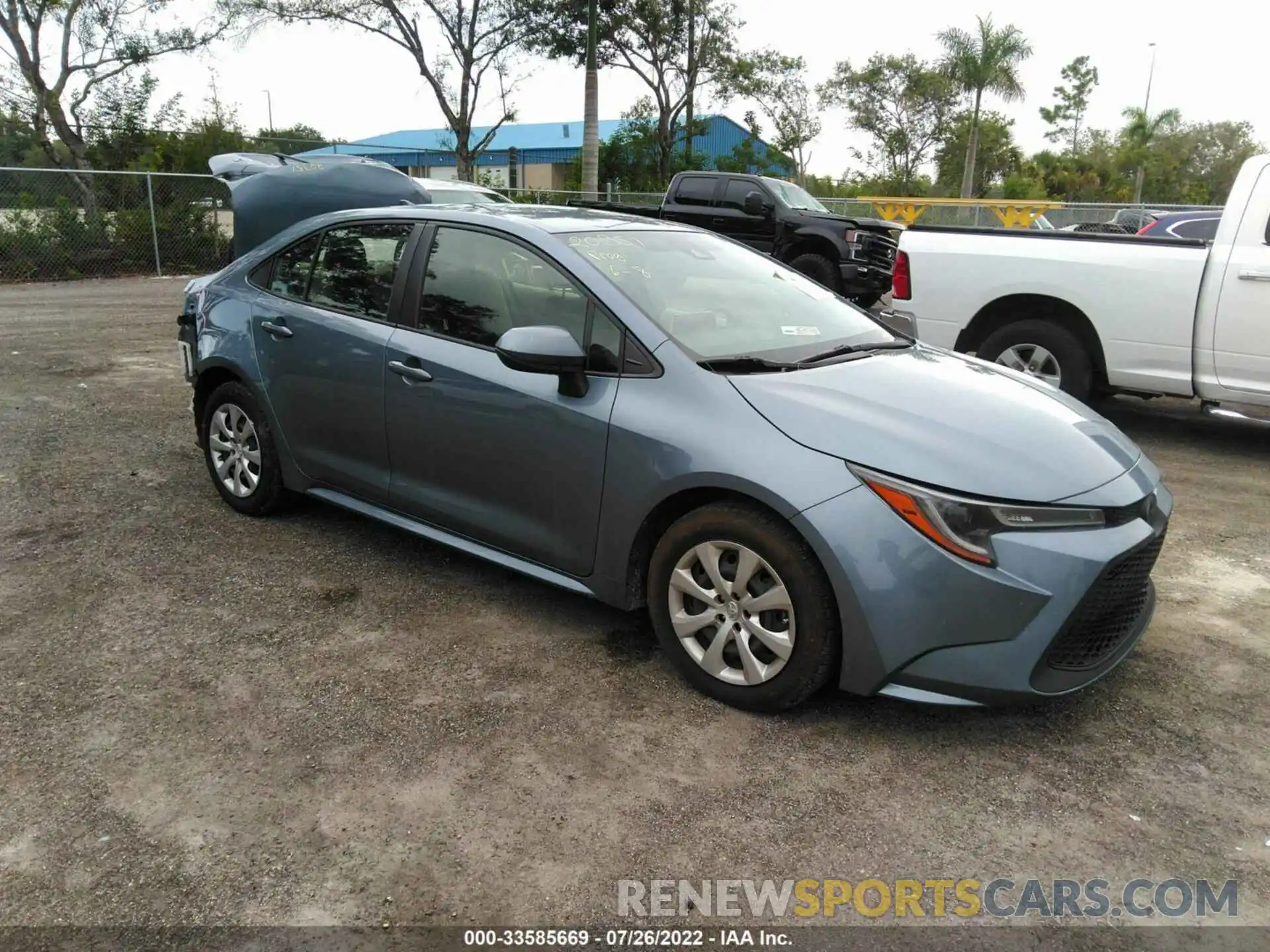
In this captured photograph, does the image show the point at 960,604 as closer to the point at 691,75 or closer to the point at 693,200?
the point at 693,200

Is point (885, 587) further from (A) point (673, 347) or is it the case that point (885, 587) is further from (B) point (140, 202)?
(B) point (140, 202)

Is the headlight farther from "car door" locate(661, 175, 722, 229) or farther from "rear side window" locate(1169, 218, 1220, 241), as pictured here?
"car door" locate(661, 175, 722, 229)

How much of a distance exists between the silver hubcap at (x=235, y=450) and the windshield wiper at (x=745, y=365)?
2537mm

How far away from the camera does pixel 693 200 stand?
49.8ft

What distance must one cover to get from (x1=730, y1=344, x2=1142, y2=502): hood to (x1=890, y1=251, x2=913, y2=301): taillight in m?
3.95

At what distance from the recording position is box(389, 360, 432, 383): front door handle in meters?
3.91

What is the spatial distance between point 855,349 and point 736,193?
1159 centimetres

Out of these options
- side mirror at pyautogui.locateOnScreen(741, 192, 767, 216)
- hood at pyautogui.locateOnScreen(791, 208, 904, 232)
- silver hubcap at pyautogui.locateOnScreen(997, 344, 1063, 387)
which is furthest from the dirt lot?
side mirror at pyautogui.locateOnScreen(741, 192, 767, 216)

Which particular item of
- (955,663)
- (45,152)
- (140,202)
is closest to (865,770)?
(955,663)

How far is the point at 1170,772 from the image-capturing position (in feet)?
9.61

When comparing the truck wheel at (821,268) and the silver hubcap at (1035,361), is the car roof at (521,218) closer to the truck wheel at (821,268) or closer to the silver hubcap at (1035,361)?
the silver hubcap at (1035,361)

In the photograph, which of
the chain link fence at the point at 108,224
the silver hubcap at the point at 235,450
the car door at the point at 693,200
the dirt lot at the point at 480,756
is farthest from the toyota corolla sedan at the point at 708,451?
the chain link fence at the point at 108,224

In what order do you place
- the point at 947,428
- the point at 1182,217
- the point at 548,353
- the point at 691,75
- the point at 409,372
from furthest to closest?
the point at 691,75 → the point at 1182,217 → the point at 409,372 → the point at 548,353 → the point at 947,428

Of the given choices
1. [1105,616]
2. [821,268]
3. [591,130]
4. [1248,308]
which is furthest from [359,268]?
[591,130]
